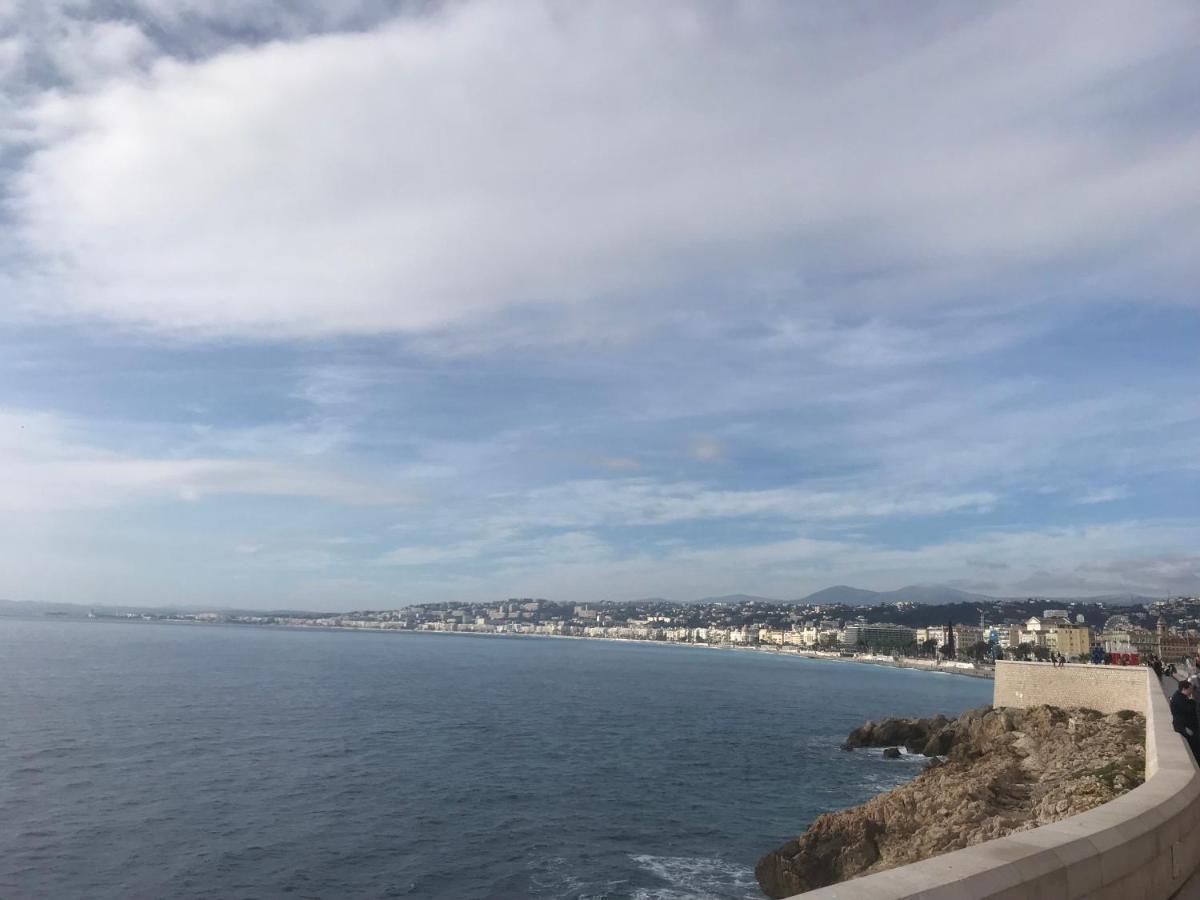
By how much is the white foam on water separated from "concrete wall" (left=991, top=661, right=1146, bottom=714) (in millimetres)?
16079

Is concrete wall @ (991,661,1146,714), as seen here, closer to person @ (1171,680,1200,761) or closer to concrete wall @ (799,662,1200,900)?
person @ (1171,680,1200,761)

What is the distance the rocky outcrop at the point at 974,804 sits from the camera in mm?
19578

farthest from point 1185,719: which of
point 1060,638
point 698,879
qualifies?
point 1060,638

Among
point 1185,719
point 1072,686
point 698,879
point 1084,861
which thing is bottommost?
point 698,879

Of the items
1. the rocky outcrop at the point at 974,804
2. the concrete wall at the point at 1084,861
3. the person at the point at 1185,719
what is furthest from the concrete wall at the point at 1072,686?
the concrete wall at the point at 1084,861

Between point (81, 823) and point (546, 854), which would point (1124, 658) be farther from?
point (81, 823)

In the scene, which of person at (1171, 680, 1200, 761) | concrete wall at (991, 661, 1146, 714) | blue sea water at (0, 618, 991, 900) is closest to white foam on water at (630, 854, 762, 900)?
blue sea water at (0, 618, 991, 900)

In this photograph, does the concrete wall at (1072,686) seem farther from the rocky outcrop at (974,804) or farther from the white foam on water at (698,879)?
the white foam on water at (698,879)

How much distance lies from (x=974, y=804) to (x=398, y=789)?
2400 centimetres

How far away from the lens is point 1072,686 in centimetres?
3509

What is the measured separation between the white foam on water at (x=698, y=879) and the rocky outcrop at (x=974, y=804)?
790 mm

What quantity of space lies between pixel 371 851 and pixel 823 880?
1439 centimetres

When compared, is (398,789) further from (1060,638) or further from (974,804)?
(1060,638)

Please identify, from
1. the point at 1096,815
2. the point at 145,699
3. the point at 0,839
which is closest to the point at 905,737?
the point at 0,839
